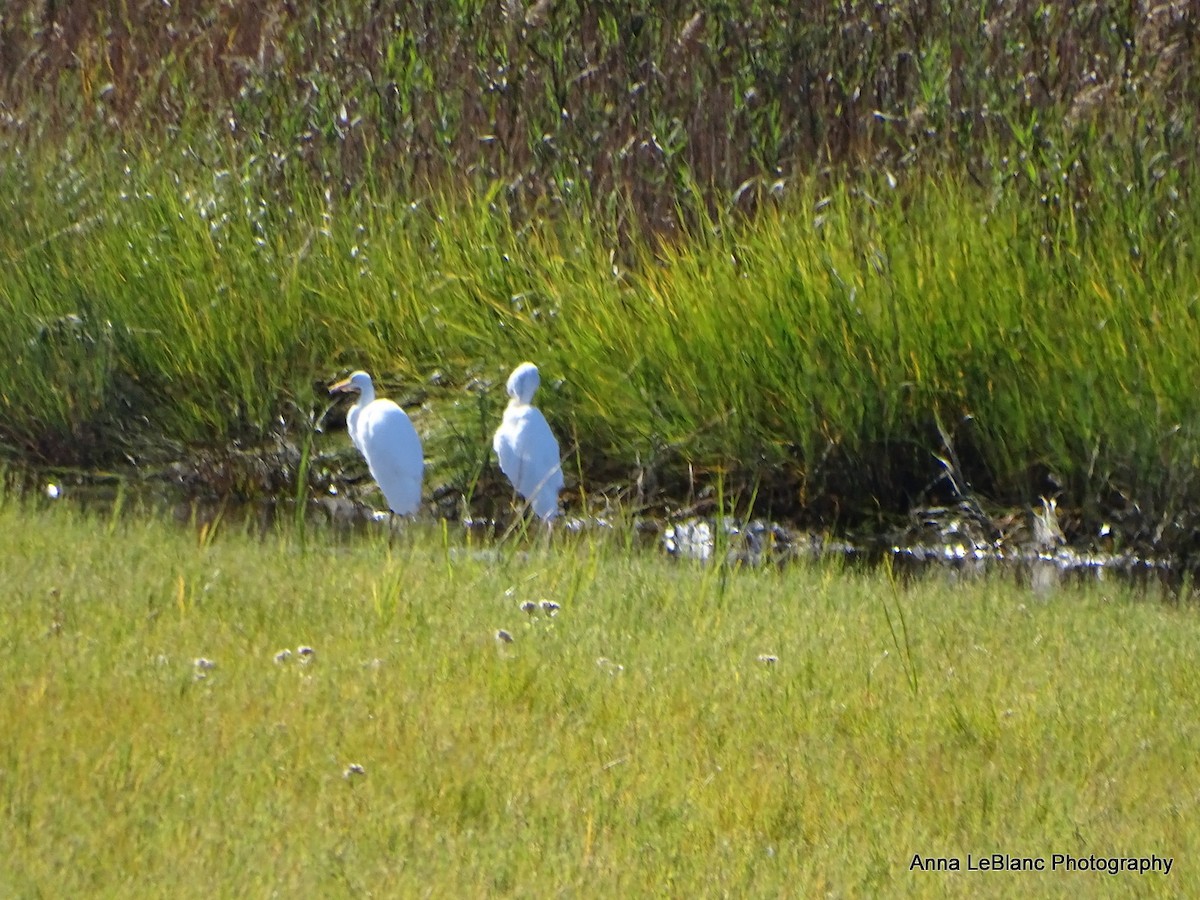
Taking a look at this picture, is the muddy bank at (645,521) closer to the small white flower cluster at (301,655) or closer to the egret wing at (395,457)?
the egret wing at (395,457)

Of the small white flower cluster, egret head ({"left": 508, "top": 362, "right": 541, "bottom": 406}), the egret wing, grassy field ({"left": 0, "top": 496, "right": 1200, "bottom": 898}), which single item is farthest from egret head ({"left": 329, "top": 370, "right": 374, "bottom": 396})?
the small white flower cluster

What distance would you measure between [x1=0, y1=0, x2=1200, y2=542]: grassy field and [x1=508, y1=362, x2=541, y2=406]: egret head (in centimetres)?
48

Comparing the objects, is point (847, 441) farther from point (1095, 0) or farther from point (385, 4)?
point (385, 4)

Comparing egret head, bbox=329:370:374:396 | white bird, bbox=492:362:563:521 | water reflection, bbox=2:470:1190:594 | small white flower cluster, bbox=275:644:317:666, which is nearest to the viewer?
small white flower cluster, bbox=275:644:317:666

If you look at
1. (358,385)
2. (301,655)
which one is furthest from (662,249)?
(301,655)

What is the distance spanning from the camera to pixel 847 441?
7.27 metres

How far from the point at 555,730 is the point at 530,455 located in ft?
Answer: 9.82

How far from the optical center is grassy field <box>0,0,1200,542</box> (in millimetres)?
7246

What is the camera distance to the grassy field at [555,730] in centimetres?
330

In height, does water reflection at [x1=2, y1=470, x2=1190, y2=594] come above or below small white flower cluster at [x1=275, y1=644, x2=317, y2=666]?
below

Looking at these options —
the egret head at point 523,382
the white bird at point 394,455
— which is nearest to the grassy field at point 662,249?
the egret head at point 523,382

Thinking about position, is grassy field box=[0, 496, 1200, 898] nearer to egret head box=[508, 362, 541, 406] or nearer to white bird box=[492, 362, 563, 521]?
white bird box=[492, 362, 563, 521]

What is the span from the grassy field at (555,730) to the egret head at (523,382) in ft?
5.46

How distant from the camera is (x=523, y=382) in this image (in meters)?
7.19
